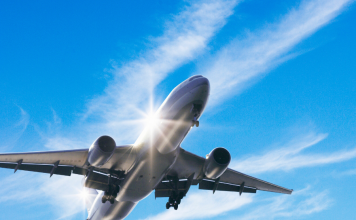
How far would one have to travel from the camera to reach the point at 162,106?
17891 mm

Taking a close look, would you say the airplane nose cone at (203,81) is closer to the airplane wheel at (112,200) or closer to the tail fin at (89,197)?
the airplane wheel at (112,200)

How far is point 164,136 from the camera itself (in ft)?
55.4

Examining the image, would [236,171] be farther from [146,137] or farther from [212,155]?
[146,137]

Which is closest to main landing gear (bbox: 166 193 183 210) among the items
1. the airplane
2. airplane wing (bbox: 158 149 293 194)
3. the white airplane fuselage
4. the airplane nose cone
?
the airplane

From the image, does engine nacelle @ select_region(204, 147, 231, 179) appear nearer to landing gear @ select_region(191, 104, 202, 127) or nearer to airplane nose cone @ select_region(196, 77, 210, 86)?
landing gear @ select_region(191, 104, 202, 127)

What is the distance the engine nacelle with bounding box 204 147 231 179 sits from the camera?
19.3m

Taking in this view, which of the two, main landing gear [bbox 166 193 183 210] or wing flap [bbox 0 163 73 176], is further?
main landing gear [bbox 166 193 183 210]

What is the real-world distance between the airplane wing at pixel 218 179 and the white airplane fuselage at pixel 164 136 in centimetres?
274

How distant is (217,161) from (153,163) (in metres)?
Result: 4.11

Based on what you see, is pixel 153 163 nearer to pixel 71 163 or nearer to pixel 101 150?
pixel 101 150

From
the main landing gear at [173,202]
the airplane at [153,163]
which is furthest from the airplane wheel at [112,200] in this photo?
the main landing gear at [173,202]

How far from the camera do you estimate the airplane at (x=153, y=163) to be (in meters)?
16.7

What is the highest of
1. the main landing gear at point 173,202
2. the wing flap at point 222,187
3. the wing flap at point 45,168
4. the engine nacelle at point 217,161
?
the wing flap at point 222,187

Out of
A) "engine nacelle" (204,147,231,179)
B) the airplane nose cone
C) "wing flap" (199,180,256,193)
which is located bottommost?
"engine nacelle" (204,147,231,179)
